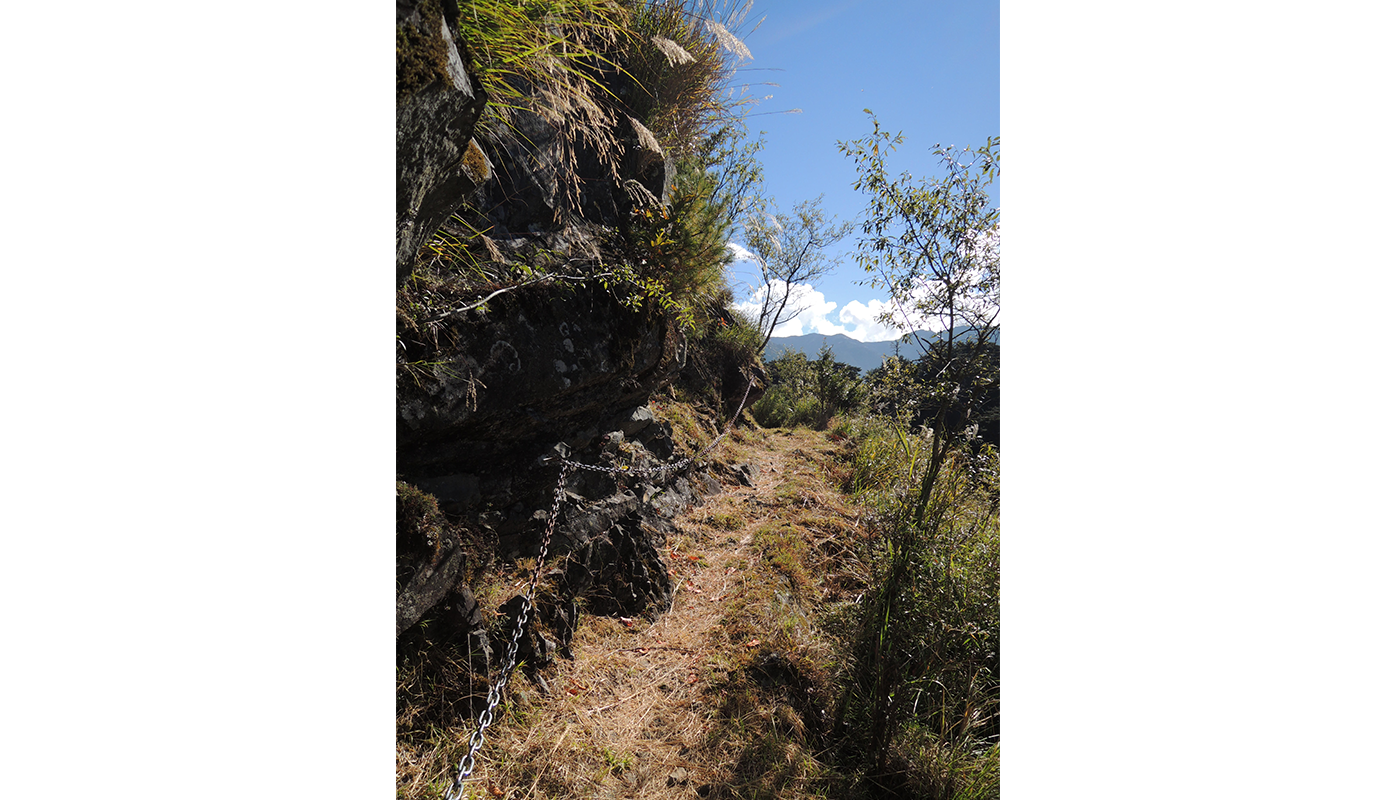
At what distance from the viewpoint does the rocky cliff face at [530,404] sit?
2314 millimetres

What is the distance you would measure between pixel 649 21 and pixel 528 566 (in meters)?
5.27

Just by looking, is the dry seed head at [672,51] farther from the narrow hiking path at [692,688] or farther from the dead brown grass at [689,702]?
the dead brown grass at [689,702]

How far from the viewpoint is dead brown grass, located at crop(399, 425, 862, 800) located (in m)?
2.40

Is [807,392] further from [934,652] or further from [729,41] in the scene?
[934,652]

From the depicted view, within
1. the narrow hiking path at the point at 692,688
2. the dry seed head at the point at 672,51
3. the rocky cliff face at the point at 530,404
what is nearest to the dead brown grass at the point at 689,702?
the narrow hiking path at the point at 692,688

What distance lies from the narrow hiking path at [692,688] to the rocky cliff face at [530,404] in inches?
11.1

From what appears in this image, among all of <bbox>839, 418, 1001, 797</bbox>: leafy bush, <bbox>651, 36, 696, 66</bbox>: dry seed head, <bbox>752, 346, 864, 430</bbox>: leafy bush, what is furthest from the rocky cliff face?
<bbox>752, 346, 864, 430</bbox>: leafy bush

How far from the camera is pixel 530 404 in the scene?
3734 mm

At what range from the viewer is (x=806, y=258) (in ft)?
60.8

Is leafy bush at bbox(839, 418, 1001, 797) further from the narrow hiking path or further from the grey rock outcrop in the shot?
the grey rock outcrop

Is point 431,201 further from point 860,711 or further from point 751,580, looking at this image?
point 751,580

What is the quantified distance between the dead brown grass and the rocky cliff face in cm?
30

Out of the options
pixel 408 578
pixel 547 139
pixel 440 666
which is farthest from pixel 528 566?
pixel 547 139

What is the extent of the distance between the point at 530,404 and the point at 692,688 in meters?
2.23
